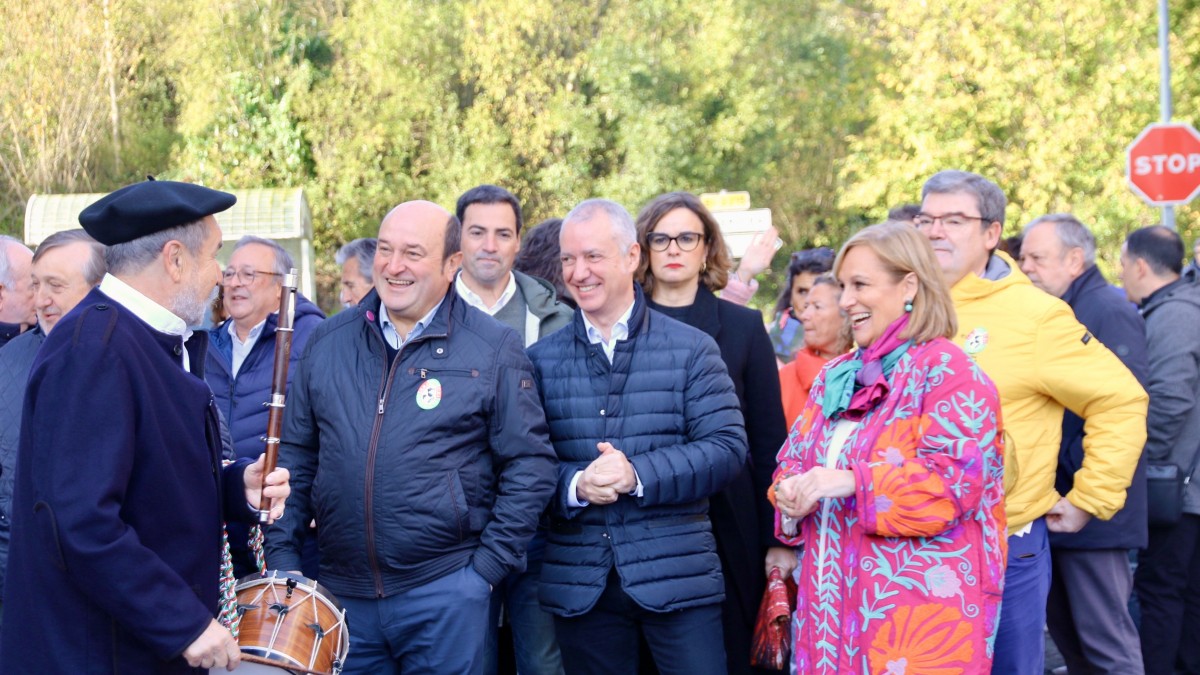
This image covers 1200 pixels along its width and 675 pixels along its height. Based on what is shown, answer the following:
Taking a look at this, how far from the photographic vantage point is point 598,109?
25.2 m

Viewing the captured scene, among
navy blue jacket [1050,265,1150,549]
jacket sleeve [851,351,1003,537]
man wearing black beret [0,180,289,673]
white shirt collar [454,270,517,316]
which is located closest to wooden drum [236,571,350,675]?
man wearing black beret [0,180,289,673]

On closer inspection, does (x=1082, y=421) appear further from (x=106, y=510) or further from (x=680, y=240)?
(x=106, y=510)

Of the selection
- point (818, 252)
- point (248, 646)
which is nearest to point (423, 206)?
point (248, 646)

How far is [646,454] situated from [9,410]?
2.37 m

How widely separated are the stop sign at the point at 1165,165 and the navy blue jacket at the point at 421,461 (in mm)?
10118

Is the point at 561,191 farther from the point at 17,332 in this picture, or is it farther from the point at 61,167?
the point at 17,332

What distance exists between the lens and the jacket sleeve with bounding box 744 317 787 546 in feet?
16.4

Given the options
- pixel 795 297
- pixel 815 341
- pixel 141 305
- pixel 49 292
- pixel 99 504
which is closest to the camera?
pixel 99 504

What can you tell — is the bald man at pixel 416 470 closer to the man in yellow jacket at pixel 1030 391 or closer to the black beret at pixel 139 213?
the black beret at pixel 139 213

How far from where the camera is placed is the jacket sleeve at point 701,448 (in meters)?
4.18

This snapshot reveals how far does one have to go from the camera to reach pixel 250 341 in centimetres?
543

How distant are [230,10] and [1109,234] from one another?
55.1 ft

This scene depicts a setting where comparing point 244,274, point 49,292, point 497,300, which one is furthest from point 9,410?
point 497,300

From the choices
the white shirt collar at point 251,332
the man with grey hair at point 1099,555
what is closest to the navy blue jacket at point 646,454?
the white shirt collar at point 251,332
